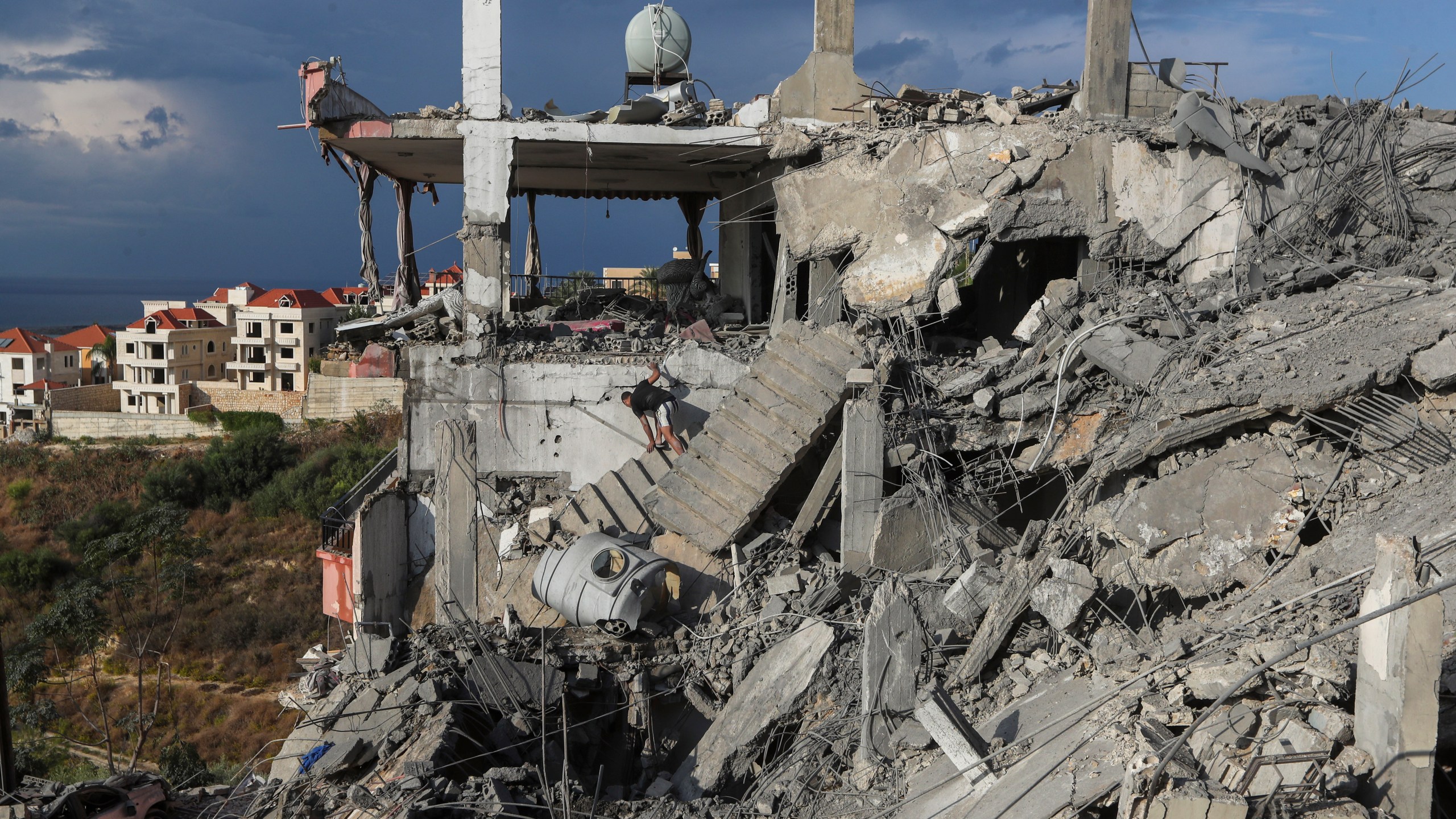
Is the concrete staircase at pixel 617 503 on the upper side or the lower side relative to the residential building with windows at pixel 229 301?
lower

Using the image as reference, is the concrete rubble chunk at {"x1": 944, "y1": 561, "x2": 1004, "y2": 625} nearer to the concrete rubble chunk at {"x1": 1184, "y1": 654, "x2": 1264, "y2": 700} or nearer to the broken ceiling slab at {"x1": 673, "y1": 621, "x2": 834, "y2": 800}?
the broken ceiling slab at {"x1": 673, "y1": 621, "x2": 834, "y2": 800}

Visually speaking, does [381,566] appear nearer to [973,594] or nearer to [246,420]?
[973,594]

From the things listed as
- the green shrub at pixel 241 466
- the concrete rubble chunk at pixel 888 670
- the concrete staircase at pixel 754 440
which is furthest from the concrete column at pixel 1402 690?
the green shrub at pixel 241 466

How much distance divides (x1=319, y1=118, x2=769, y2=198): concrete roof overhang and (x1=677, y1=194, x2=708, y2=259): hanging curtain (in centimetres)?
402

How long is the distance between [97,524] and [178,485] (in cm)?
276

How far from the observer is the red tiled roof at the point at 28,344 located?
142 ft

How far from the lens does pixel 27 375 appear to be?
43562 millimetres

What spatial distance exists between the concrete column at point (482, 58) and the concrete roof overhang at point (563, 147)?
0.72ft

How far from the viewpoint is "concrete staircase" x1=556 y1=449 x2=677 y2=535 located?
10156 mm

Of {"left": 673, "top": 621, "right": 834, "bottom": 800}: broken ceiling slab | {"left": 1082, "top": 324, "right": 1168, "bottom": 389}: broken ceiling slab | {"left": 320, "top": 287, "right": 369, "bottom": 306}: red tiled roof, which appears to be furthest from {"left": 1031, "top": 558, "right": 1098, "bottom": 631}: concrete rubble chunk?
{"left": 320, "top": 287, "right": 369, "bottom": 306}: red tiled roof

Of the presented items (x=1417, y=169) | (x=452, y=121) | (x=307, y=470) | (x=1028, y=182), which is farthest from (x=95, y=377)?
(x=1417, y=169)

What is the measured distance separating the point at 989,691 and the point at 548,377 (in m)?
6.94

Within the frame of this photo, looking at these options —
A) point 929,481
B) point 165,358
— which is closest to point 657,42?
point 929,481

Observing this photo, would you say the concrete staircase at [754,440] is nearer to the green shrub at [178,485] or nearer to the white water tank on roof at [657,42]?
the white water tank on roof at [657,42]
